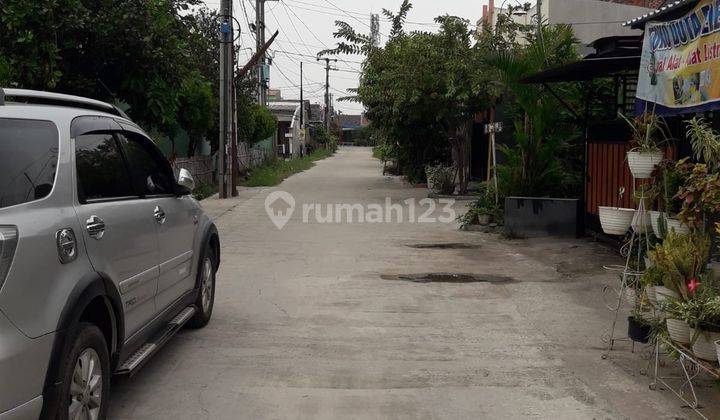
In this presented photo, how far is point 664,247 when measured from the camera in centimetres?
536

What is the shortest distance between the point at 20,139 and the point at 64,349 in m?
1.08

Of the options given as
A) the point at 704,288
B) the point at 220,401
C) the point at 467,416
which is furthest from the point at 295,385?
the point at 704,288

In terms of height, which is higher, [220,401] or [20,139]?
[20,139]

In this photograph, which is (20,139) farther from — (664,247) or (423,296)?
(423,296)

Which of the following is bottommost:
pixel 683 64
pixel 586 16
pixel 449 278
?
pixel 449 278

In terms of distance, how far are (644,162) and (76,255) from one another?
415 centimetres

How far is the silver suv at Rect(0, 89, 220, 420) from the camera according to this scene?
11.1ft

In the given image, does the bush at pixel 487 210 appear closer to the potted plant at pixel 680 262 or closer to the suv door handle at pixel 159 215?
the potted plant at pixel 680 262

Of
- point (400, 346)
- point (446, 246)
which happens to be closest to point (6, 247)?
point (400, 346)

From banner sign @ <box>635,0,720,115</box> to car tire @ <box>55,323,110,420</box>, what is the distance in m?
4.95

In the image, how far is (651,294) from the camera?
5504mm

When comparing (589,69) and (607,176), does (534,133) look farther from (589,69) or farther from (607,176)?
(589,69)

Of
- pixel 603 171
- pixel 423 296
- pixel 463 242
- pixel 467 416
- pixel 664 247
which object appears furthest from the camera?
pixel 463 242

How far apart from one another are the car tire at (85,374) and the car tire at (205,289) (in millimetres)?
2422
